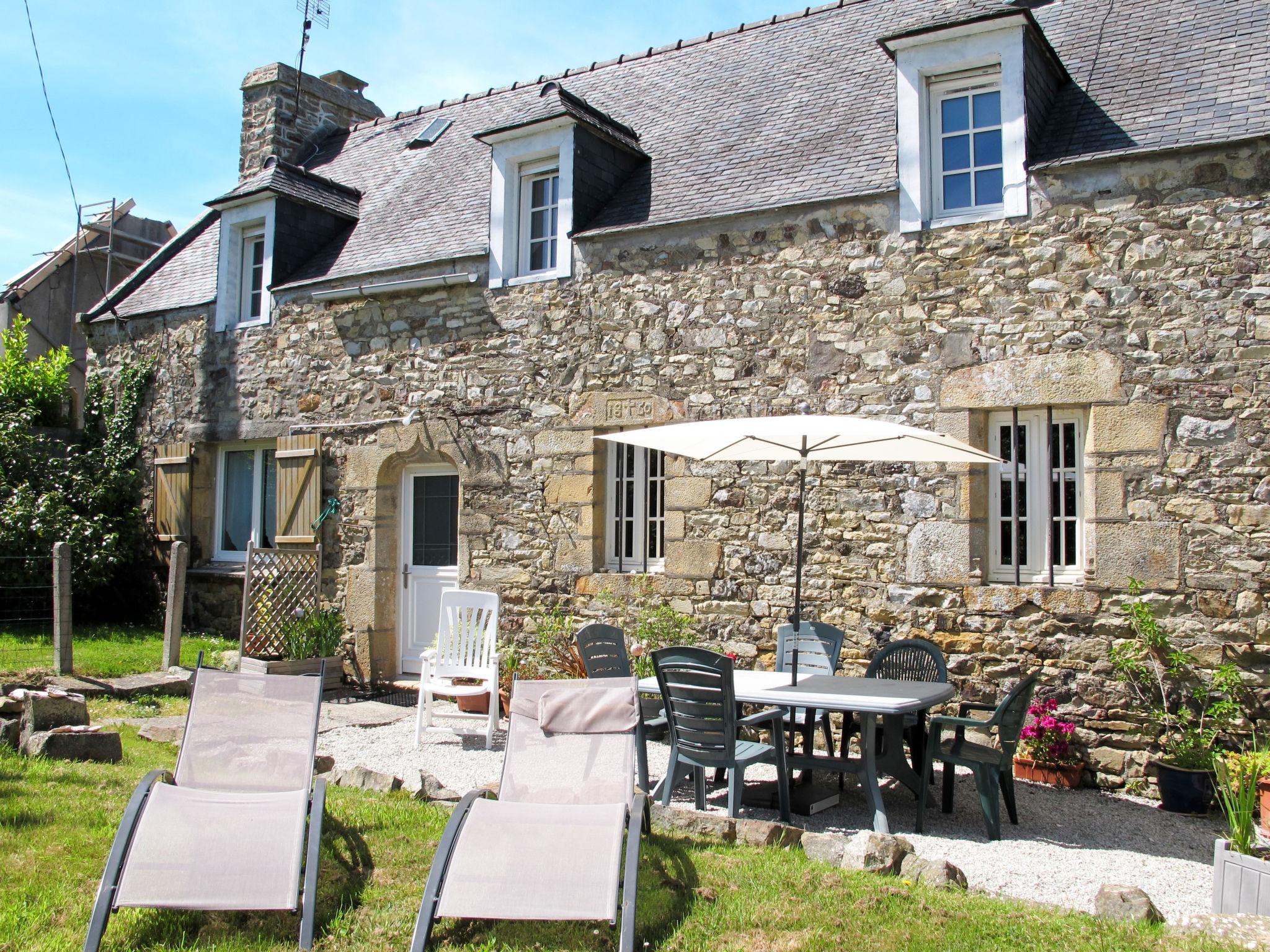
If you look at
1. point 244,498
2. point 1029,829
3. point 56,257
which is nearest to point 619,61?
point 244,498

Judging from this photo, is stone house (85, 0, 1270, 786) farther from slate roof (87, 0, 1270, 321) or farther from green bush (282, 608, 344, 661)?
green bush (282, 608, 344, 661)

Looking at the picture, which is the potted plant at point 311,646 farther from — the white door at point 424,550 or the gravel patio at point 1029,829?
the gravel patio at point 1029,829

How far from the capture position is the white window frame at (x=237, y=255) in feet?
36.0

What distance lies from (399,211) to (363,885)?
8.13 m

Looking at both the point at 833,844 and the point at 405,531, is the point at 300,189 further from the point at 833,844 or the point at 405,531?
the point at 833,844

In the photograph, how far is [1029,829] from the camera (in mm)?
5578

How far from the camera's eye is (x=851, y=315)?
7.51m

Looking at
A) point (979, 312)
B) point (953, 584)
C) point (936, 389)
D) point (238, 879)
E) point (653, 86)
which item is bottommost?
point (238, 879)

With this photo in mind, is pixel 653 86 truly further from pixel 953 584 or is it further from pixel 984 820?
pixel 984 820

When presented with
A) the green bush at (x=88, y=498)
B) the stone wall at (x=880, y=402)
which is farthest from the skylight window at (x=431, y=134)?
the green bush at (x=88, y=498)

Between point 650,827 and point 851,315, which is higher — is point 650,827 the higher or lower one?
the lower one

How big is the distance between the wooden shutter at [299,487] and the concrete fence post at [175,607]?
51.1 inches

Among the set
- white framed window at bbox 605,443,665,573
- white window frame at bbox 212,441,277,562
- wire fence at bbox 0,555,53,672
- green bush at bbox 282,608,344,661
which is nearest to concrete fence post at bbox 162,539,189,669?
green bush at bbox 282,608,344,661

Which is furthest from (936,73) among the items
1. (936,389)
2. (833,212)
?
(936,389)
